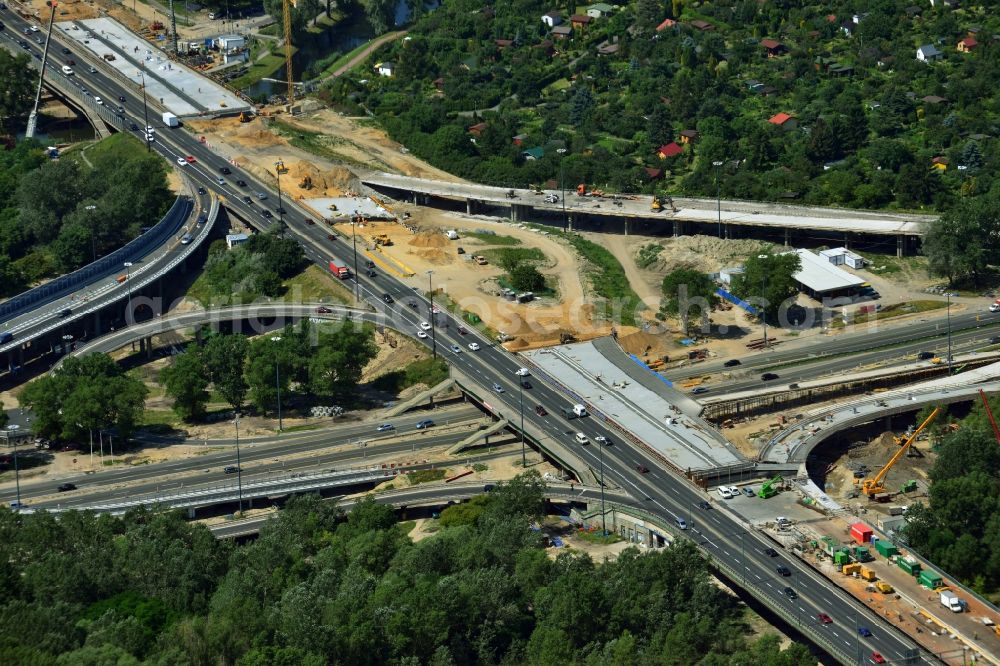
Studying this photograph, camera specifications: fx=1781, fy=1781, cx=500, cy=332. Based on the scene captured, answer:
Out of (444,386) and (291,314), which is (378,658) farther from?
(291,314)

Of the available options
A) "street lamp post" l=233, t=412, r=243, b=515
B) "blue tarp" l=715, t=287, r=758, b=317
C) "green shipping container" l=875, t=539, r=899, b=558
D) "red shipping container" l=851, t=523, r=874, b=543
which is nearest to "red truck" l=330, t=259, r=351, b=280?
"street lamp post" l=233, t=412, r=243, b=515

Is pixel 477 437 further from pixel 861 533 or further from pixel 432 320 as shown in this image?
pixel 861 533

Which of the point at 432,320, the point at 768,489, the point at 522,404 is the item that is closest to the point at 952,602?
the point at 768,489

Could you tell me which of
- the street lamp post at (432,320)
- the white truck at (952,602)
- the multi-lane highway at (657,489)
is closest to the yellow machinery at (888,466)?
the multi-lane highway at (657,489)

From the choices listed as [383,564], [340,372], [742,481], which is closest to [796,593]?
[742,481]

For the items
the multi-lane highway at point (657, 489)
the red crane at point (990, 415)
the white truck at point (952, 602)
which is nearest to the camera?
the multi-lane highway at point (657, 489)

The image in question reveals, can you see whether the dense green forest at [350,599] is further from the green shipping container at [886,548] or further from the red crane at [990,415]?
the red crane at [990,415]

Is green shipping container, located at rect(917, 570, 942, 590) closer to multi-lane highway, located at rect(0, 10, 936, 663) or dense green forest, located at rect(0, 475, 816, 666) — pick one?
multi-lane highway, located at rect(0, 10, 936, 663)
